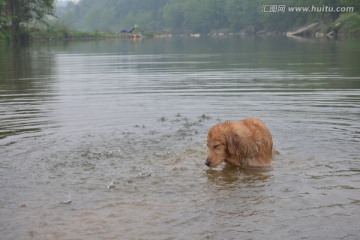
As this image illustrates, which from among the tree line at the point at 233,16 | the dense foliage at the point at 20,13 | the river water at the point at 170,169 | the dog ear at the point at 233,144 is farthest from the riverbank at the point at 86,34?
the dog ear at the point at 233,144

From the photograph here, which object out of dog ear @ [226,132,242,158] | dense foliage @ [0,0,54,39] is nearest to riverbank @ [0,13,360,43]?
dense foliage @ [0,0,54,39]

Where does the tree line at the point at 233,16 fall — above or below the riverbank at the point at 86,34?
above

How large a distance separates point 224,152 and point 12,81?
1522cm

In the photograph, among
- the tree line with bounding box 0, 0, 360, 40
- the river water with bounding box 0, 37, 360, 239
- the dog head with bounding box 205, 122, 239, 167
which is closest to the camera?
the river water with bounding box 0, 37, 360, 239

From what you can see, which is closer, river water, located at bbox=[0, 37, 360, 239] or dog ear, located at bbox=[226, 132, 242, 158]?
river water, located at bbox=[0, 37, 360, 239]

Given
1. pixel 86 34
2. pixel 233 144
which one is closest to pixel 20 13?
pixel 86 34

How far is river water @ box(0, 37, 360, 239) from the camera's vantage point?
588cm

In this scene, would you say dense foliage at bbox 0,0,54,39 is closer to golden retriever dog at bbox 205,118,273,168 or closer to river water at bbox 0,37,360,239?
river water at bbox 0,37,360,239

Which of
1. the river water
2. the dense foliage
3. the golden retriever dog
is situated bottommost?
the river water

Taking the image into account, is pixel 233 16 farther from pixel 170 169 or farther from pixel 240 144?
pixel 170 169

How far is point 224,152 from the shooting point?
802 cm

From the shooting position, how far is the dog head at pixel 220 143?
788cm

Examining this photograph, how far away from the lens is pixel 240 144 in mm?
8039

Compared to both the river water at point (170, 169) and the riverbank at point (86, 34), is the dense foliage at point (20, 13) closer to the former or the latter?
the riverbank at point (86, 34)
